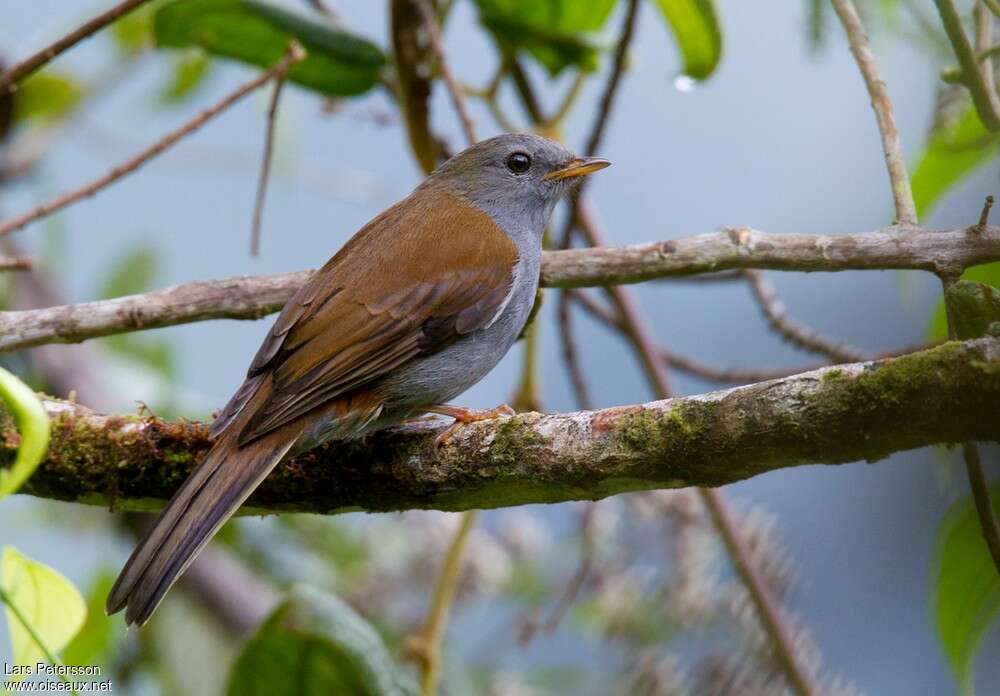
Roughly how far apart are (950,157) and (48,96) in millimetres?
5612

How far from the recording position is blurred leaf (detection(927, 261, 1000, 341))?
2129 mm

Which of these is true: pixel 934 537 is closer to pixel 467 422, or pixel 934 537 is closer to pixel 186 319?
pixel 467 422

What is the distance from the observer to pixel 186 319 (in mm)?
3268

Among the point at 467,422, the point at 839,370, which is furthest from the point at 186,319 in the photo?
the point at 839,370

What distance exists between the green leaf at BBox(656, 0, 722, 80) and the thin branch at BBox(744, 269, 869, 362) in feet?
2.82

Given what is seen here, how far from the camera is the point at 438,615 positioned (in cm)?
401

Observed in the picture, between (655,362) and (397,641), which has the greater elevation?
(655,362)

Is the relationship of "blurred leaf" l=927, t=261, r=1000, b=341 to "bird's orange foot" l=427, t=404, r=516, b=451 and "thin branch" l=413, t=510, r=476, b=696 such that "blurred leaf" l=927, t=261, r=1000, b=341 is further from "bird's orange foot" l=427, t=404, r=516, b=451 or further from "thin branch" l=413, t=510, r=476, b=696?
"thin branch" l=413, t=510, r=476, b=696

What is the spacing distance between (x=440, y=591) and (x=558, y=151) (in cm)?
175

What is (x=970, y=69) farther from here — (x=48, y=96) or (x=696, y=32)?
(x=48, y=96)

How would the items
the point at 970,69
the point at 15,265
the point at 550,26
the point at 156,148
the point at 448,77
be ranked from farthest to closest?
the point at 550,26 → the point at 448,77 → the point at 156,148 → the point at 15,265 → the point at 970,69

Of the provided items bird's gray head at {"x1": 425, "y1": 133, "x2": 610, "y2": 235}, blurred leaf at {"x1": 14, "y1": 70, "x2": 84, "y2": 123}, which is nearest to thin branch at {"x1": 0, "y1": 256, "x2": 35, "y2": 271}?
bird's gray head at {"x1": 425, "y1": 133, "x2": 610, "y2": 235}

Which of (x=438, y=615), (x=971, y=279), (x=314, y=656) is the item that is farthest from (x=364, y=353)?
(x=971, y=279)

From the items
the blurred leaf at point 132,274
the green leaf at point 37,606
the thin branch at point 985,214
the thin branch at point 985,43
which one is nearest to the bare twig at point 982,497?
the thin branch at point 985,214
